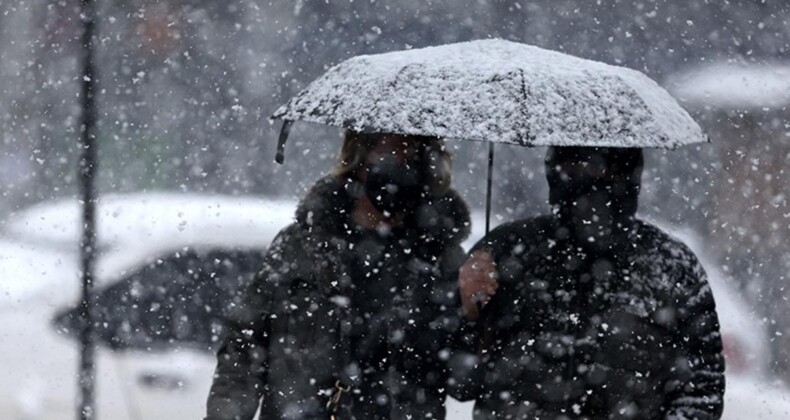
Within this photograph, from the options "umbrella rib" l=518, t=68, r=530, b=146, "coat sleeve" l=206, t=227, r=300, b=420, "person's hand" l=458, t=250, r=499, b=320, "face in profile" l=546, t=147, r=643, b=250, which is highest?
"umbrella rib" l=518, t=68, r=530, b=146

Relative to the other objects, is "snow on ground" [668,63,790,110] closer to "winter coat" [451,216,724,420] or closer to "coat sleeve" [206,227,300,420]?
"winter coat" [451,216,724,420]

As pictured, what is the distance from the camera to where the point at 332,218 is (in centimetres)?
336

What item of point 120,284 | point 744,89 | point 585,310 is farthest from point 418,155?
point 744,89

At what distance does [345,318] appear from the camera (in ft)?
11.1

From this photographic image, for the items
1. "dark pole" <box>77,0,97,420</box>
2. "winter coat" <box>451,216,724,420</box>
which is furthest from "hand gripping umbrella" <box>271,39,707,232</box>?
"dark pole" <box>77,0,97,420</box>

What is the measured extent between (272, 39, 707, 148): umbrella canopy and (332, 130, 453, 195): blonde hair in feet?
0.50

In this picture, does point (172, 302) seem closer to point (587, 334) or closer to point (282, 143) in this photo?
point (282, 143)

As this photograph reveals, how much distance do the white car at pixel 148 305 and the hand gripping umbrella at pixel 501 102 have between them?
12.5ft

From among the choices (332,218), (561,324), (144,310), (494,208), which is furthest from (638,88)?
(494,208)

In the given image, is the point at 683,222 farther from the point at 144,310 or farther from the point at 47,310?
the point at 47,310

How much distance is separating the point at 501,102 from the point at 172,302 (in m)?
6.45

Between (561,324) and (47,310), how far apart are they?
585 cm

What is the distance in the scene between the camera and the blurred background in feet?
31.2

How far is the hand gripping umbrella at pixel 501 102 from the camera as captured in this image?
305cm
